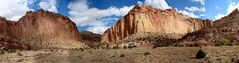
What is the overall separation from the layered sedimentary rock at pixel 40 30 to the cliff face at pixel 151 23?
13389mm

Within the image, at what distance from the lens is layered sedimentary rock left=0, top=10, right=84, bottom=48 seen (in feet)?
504

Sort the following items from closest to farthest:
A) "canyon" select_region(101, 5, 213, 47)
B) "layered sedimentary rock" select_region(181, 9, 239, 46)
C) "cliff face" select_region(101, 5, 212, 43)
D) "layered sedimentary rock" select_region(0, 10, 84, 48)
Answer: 1. "layered sedimentary rock" select_region(181, 9, 239, 46)
2. "canyon" select_region(101, 5, 213, 47)
3. "cliff face" select_region(101, 5, 212, 43)
4. "layered sedimentary rock" select_region(0, 10, 84, 48)

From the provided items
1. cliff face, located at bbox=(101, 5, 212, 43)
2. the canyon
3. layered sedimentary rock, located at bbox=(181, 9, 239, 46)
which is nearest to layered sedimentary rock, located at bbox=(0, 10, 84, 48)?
cliff face, located at bbox=(101, 5, 212, 43)

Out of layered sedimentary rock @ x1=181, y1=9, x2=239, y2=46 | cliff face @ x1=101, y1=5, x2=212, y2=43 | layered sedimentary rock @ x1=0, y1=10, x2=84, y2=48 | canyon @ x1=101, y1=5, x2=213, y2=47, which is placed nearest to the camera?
layered sedimentary rock @ x1=181, y1=9, x2=239, y2=46

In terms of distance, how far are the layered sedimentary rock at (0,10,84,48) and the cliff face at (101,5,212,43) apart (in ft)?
43.9

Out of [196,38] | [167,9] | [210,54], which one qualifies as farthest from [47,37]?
[210,54]

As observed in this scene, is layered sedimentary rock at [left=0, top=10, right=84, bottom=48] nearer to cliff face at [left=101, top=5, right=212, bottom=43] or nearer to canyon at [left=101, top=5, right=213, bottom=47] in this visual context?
cliff face at [left=101, top=5, right=212, bottom=43]

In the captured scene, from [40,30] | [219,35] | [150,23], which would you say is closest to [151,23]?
[150,23]

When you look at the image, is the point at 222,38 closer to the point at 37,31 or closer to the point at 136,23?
the point at 136,23

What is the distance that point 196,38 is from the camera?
229 feet

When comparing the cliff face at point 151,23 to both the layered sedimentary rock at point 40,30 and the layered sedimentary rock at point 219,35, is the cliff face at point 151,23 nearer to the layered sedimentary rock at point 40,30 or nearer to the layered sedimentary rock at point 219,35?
the layered sedimentary rock at point 40,30

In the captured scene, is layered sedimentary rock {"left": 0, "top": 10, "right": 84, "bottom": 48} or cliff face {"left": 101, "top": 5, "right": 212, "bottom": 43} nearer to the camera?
cliff face {"left": 101, "top": 5, "right": 212, "bottom": 43}

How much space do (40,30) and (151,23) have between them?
3323 cm

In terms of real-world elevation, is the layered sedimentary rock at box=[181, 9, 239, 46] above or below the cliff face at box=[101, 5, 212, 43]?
below
